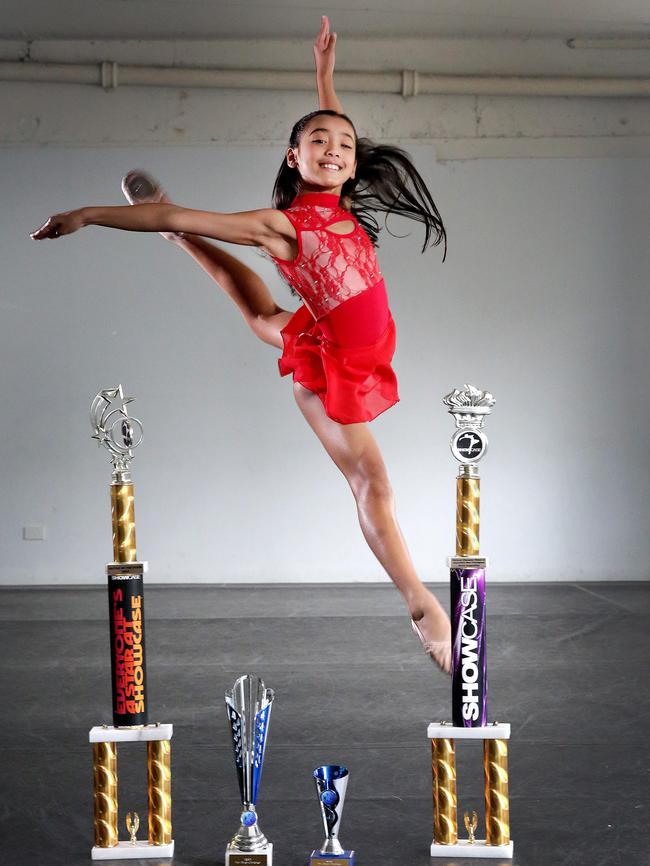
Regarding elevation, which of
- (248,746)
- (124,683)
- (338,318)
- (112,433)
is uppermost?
(338,318)

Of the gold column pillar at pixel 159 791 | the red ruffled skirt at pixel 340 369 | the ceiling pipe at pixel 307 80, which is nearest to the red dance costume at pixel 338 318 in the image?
the red ruffled skirt at pixel 340 369

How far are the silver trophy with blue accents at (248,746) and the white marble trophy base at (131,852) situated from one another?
20cm

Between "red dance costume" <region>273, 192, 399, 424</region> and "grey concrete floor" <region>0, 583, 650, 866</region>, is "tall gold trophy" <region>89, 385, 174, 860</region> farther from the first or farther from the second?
"red dance costume" <region>273, 192, 399, 424</region>

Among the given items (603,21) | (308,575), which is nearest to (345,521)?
(308,575)

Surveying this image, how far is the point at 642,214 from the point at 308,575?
3.05 meters

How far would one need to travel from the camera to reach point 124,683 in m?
2.38

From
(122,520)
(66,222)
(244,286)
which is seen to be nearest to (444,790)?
(122,520)

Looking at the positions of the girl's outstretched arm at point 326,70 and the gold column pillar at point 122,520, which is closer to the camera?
the girl's outstretched arm at point 326,70

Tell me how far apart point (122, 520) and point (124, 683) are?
38 centimetres

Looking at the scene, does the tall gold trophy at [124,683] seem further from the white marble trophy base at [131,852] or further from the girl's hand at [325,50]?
the girl's hand at [325,50]

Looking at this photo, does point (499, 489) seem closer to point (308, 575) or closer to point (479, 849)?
point (308, 575)

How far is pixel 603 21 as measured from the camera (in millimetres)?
5715

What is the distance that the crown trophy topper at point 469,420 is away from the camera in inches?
89.7

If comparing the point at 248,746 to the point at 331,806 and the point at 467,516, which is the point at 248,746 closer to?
the point at 331,806
